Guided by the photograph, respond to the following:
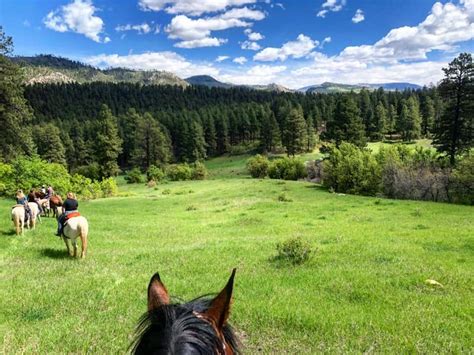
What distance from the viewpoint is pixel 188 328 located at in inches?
87.2

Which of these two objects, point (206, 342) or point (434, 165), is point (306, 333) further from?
point (434, 165)

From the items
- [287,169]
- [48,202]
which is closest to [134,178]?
[287,169]

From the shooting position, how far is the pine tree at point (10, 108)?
38.3 meters

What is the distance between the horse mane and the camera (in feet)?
6.93

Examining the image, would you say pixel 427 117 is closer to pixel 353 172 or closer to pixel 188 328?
pixel 353 172

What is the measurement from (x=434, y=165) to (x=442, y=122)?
7024 mm

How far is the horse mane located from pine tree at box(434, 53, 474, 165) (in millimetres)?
55385

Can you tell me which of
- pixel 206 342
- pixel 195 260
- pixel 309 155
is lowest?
pixel 309 155

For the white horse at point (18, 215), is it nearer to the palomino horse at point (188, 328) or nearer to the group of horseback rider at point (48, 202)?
the group of horseback rider at point (48, 202)

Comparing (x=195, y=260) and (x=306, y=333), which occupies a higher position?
(x=306, y=333)

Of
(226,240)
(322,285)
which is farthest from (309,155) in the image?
(322,285)

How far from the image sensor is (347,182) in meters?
57.4

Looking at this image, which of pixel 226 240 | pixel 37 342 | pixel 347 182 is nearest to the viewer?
pixel 37 342

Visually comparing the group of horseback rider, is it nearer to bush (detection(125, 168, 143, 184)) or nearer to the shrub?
the shrub
